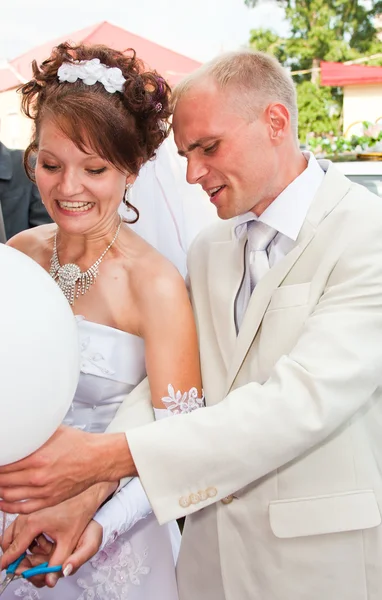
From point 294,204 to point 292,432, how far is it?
2.16 ft

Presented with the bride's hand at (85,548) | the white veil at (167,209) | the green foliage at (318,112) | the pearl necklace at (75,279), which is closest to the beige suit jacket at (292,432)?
the bride's hand at (85,548)

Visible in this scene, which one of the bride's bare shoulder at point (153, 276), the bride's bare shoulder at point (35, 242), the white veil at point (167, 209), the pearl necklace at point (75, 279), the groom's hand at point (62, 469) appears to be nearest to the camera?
the groom's hand at point (62, 469)

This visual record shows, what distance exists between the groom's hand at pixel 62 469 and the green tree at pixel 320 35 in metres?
27.6

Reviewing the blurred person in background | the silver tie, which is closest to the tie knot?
the silver tie

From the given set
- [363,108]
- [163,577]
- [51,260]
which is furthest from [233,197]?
[363,108]

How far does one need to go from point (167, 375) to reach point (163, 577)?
61 centimetres

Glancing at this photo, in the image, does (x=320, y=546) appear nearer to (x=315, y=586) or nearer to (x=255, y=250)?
(x=315, y=586)

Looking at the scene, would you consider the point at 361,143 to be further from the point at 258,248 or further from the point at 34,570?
the point at 34,570

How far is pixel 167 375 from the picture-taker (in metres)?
1.95

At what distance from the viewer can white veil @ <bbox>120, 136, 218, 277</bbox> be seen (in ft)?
8.20

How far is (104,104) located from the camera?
199 cm

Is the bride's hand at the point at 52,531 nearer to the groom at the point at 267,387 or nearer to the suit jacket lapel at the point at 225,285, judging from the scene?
the groom at the point at 267,387

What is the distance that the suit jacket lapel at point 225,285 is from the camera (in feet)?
6.18

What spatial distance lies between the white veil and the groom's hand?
3.39ft
